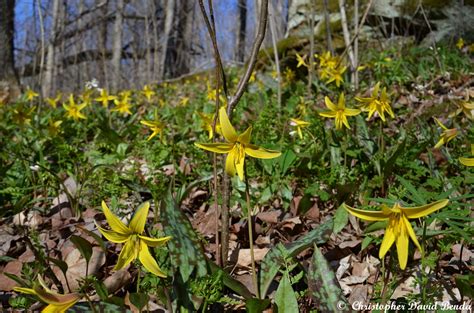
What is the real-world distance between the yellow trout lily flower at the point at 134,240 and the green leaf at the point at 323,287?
0.47 meters

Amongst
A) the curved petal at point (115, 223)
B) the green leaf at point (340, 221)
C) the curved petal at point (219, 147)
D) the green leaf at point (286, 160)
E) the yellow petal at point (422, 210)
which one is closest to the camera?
the yellow petal at point (422, 210)

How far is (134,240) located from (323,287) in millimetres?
572

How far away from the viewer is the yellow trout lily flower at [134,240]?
1041 mm

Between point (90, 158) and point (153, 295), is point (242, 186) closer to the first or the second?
point (153, 295)

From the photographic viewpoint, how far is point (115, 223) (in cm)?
104

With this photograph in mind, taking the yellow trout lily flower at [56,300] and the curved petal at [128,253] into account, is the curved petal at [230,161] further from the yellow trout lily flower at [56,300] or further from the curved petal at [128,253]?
the yellow trout lily flower at [56,300]

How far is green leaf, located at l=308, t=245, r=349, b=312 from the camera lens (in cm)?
120

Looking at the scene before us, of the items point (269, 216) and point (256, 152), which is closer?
point (256, 152)

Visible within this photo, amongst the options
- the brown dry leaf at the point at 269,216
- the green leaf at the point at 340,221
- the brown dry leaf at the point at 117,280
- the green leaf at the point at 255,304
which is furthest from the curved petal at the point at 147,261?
the brown dry leaf at the point at 269,216

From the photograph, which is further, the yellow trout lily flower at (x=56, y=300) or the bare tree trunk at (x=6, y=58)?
the bare tree trunk at (x=6, y=58)

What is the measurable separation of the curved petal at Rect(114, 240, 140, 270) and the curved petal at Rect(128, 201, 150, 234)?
0.04m

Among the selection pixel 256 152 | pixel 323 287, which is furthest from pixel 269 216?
pixel 256 152

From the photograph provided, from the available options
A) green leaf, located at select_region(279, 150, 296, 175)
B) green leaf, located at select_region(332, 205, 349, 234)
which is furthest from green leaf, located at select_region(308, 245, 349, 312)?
green leaf, located at select_region(279, 150, 296, 175)

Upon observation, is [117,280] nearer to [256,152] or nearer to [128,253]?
[128,253]
